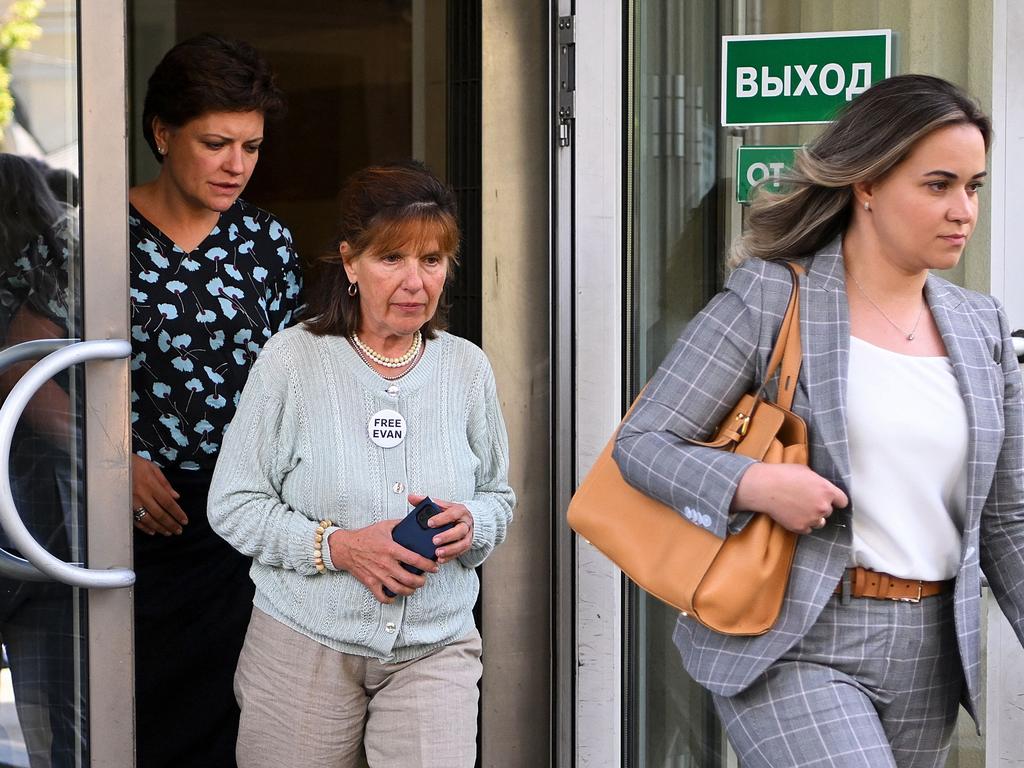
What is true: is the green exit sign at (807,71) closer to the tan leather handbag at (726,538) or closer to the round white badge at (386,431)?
the tan leather handbag at (726,538)

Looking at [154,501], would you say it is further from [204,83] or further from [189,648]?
[204,83]

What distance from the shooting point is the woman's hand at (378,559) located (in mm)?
2586

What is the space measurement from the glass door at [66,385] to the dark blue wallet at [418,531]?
0.56 meters

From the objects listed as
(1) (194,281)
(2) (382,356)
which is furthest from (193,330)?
(2) (382,356)

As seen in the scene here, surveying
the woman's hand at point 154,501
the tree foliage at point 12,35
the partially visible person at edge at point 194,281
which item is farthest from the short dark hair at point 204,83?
the woman's hand at point 154,501

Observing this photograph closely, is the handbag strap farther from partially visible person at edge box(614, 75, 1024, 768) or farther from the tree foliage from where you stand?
the tree foliage

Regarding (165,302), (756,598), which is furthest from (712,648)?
(165,302)

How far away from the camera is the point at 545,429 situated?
11.9 ft

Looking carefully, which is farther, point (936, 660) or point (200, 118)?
point (200, 118)

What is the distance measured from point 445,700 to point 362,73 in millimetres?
3917

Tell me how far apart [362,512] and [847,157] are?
3.54ft

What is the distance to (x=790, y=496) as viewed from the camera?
2.15m

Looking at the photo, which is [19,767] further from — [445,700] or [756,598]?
[756,598]

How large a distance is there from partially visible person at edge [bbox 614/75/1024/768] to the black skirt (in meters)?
1.54
